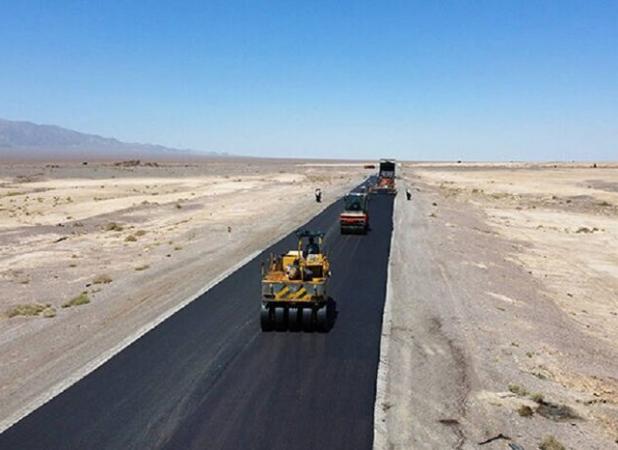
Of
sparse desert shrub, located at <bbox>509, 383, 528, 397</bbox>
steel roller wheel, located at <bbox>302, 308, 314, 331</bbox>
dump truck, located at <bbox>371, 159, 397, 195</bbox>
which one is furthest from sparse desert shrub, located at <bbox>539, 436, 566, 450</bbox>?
dump truck, located at <bbox>371, 159, 397, 195</bbox>

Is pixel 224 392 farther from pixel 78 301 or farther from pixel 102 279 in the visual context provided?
pixel 102 279

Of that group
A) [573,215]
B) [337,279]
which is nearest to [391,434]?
[337,279]

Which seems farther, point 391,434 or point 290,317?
point 290,317

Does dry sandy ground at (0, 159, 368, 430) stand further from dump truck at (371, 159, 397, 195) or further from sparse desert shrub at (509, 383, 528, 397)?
sparse desert shrub at (509, 383, 528, 397)

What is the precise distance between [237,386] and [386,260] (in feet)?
55.2

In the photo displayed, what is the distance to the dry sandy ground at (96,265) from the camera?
1623 cm

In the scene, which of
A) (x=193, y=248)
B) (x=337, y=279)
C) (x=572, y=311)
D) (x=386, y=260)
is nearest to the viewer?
(x=572, y=311)

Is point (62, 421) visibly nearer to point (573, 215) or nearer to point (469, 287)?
point (469, 287)

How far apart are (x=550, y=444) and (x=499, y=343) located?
6.55 metres

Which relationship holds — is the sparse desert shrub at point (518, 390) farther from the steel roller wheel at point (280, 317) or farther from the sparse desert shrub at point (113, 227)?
the sparse desert shrub at point (113, 227)

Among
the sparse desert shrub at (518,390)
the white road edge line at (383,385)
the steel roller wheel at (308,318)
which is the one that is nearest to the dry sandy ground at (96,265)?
the steel roller wheel at (308,318)

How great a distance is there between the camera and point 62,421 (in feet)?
39.9

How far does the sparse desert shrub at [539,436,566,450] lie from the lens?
11.3m

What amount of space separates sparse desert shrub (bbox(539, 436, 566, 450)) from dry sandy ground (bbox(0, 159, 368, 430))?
38.3 ft
